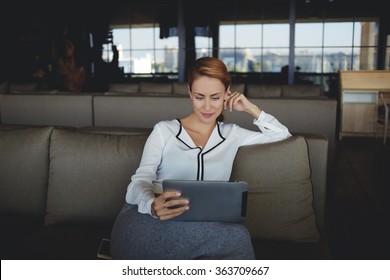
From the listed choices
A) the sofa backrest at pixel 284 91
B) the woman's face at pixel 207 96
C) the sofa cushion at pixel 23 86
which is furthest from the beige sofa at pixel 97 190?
the sofa cushion at pixel 23 86

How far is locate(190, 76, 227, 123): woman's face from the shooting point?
1.68 meters

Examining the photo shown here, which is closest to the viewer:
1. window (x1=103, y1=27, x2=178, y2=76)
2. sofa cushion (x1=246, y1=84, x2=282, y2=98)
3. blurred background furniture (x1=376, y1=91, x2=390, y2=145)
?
blurred background furniture (x1=376, y1=91, x2=390, y2=145)

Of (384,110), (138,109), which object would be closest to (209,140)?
(138,109)

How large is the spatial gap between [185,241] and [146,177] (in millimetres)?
370

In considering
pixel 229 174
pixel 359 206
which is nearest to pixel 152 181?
pixel 229 174

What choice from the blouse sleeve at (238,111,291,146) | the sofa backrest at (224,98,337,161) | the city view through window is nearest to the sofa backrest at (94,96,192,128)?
the sofa backrest at (224,98,337,161)

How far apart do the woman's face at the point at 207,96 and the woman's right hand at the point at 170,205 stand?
543mm

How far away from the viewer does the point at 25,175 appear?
2.00m

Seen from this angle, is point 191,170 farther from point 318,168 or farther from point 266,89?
point 266,89

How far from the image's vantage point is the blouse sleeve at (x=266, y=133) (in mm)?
1832

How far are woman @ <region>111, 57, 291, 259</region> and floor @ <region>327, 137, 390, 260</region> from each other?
3.55ft

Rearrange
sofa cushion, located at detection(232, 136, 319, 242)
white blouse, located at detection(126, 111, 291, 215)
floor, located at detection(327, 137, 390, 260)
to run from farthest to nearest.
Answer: floor, located at detection(327, 137, 390, 260)
sofa cushion, located at detection(232, 136, 319, 242)
white blouse, located at detection(126, 111, 291, 215)

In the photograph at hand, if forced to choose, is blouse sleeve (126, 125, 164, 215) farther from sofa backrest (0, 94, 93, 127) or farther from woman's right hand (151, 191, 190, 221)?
sofa backrest (0, 94, 93, 127)
